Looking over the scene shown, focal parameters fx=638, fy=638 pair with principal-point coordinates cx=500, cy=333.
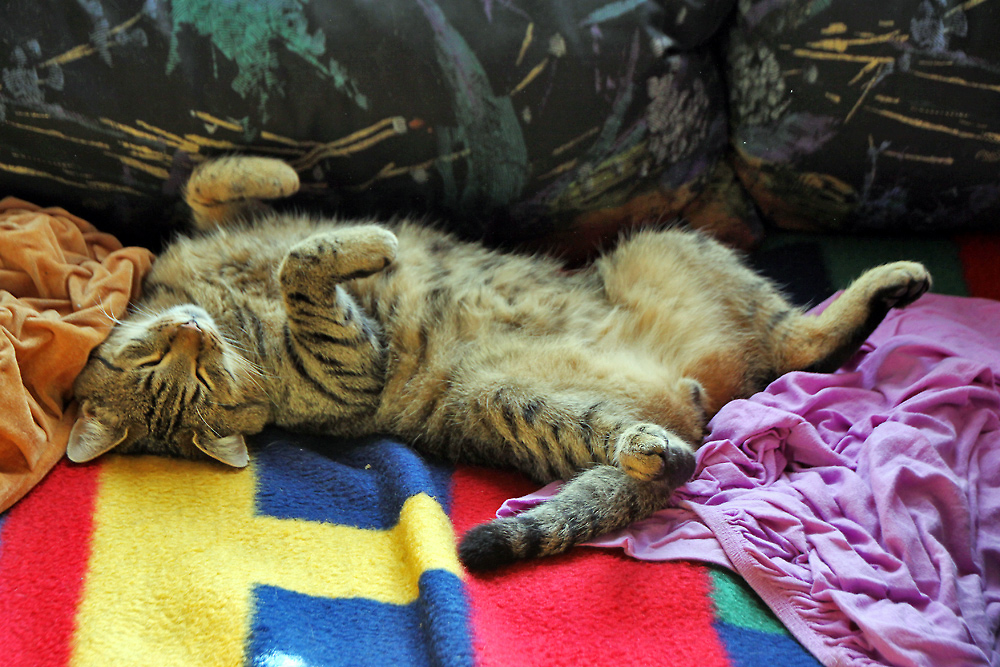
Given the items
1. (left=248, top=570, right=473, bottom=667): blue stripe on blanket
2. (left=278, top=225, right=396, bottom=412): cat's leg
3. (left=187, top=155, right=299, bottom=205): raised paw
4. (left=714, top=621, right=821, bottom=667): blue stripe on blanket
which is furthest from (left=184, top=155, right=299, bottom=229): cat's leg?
(left=714, top=621, right=821, bottom=667): blue stripe on blanket

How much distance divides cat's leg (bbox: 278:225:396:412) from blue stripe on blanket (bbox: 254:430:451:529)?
5.9 inches

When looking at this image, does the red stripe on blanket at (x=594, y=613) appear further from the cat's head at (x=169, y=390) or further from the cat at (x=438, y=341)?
the cat's head at (x=169, y=390)

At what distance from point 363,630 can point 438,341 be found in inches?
32.3

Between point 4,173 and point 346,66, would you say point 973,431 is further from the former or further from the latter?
point 4,173

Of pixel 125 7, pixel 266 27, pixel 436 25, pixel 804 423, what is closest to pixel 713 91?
pixel 436 25

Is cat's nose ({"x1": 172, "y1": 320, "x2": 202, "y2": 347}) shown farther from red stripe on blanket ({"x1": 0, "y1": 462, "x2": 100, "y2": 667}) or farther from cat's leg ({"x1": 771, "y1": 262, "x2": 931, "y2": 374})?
cat's leg ({"x1": 771, "y1": 262, "x2": 931, "y2": 374})

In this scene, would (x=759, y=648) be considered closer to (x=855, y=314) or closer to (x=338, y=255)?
(x=855, y=314)

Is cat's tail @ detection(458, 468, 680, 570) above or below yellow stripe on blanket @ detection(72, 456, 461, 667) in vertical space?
above

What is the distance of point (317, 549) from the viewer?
1330mm

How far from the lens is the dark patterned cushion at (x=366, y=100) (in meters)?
1.60

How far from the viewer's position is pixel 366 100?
1.69 m

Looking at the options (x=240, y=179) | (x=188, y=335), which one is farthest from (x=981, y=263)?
(x=188, y=335)

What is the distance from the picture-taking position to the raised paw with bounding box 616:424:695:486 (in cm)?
135

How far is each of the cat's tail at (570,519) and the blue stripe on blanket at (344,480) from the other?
22 centimetres
